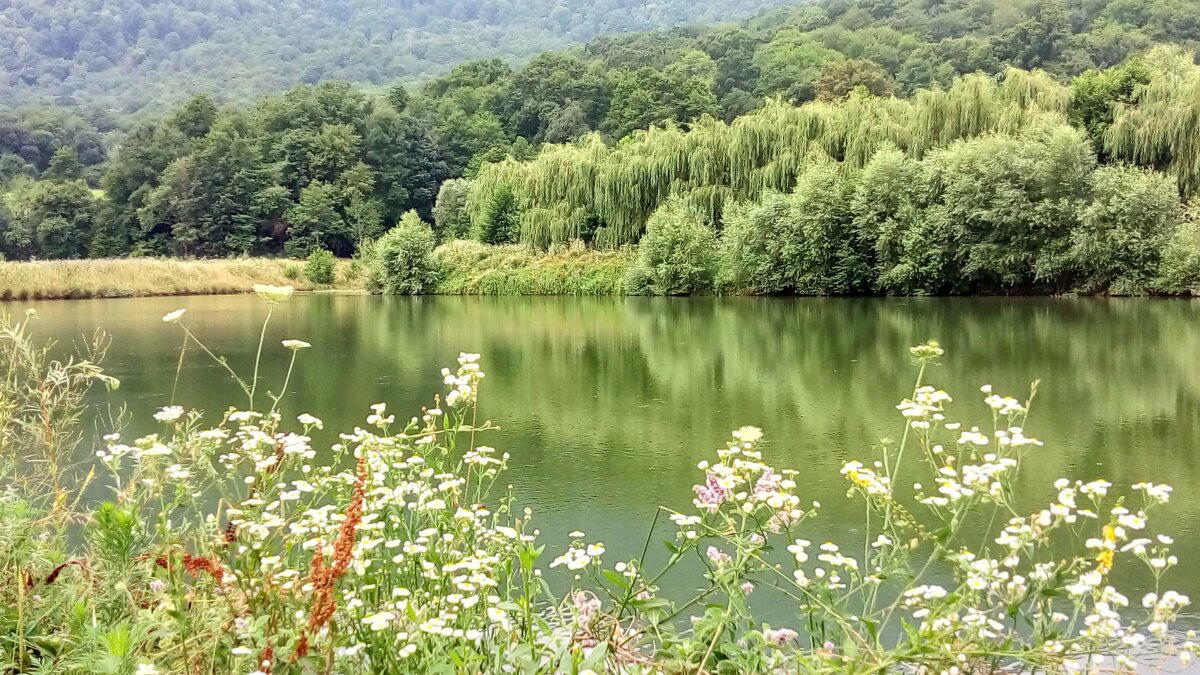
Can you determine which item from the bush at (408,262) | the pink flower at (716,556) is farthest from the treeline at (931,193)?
the pink flower at (716,556)

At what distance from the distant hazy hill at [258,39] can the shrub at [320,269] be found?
7109 cm

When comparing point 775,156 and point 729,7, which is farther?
point 729,7

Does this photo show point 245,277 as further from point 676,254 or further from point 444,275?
point 676,254

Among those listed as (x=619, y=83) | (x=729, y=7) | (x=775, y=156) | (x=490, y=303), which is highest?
(x=729, y=7)

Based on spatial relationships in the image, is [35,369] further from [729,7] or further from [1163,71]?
[729,7]

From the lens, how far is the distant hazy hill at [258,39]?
4690 inches

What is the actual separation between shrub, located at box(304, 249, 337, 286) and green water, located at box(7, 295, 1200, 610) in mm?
24128

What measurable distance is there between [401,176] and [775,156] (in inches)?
1583

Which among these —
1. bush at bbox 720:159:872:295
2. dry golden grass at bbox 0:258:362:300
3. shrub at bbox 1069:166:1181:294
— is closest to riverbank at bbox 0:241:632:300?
dry golden grass at bbox 0:258:362:300

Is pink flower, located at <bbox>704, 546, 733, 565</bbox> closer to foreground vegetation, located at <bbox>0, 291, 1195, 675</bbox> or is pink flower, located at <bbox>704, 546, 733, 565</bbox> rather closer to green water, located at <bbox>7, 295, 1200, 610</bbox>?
foreground vegetation, located at <bbox>0, 291, 1195, 675</bbox>

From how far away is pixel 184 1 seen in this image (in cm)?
14838

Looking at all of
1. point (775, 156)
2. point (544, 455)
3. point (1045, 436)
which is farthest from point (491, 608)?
point (775, 156)

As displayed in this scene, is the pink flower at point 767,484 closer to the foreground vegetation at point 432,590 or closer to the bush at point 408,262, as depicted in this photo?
the foreground vegetation at point 432,590

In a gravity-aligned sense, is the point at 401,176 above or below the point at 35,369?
above
